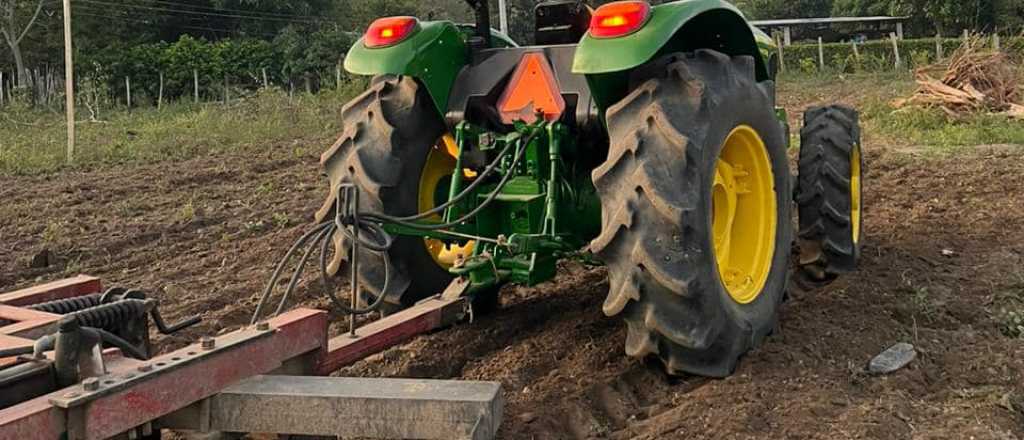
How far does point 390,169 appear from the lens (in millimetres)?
4066

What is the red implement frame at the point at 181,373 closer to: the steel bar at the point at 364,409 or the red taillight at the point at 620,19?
the steel bar at the point at 364,409

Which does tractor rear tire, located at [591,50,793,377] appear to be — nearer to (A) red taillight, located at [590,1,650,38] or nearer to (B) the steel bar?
(A) red taillight, located at [590,1,650,38]

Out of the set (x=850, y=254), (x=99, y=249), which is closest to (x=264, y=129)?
(x=99, y=249)

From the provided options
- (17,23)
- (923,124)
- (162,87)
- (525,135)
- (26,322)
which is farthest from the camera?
(17,23)

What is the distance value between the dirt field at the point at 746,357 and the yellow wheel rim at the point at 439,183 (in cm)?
37

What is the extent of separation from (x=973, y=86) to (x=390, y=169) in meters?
11.6

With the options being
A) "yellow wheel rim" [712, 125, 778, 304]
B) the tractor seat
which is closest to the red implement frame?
"yellow wheel rim" [712, 125, 778, 304]

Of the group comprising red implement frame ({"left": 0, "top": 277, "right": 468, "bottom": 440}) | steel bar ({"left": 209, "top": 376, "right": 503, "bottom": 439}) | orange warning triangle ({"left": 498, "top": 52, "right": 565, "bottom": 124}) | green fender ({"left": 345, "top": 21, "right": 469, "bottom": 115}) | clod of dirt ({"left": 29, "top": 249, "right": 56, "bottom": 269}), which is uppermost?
green fender ({"left": 345, "top": 21, "right": 469, "bottom": 115})

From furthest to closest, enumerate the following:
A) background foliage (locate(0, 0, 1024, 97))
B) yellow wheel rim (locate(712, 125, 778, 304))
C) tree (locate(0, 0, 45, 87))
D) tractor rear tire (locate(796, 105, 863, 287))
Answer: tree (locate(0, 0, 45, 87)) < background foliage (locate(0, 0, 1024, 97)) < tractor rear tire (locate(796, 105, 863, 287)) < yellow wheel rim (locate(712, 125, 778, 304))

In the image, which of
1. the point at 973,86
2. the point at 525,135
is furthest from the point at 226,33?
the point at 525,135

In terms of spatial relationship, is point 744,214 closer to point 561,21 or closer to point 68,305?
point 561,21

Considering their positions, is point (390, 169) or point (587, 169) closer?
point (390, 169)

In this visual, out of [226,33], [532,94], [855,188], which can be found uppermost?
[226,33]

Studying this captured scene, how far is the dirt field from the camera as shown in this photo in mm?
3188
